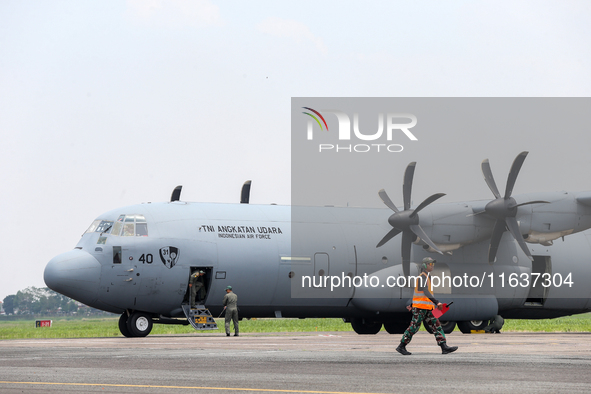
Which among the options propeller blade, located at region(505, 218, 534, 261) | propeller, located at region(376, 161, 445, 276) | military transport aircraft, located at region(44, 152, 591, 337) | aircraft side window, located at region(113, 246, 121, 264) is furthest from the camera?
propeller, located at region(376, 161, 445, 276)

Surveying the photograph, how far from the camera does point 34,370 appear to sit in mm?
11781

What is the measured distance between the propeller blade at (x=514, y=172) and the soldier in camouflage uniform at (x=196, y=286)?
1064 cm

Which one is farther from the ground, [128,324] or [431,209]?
[431,209]

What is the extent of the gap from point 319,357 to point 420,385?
516 centimetres

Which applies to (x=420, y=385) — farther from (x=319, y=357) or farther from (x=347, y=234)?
(x=347, y=234)

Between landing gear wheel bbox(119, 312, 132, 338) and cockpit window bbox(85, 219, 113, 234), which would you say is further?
landing gear wheel bbox(119, 312, 132, 338)

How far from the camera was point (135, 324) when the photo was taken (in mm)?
24438

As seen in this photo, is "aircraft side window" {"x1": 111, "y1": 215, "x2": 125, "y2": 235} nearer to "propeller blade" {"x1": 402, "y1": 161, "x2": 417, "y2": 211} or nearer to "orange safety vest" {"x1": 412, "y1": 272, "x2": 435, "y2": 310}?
"propeller blade" {"x1": 402, "y1": 161, "x2": 417, "y2": 211}

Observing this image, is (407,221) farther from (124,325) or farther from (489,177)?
(124,325)

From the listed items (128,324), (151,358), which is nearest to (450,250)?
(128,324)

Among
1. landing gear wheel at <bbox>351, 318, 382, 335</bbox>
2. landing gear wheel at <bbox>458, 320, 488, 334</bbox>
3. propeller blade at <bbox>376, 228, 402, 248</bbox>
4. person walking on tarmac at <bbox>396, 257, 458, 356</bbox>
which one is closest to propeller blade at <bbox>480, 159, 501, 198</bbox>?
propeller blade at <bbox>376, 228, 402, 248</bbox>

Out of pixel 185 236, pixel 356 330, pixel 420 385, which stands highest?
pixel 185 236

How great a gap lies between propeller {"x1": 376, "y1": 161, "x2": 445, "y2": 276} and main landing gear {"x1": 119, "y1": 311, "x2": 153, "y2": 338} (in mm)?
8541

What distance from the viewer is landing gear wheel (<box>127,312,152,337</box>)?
24.4 m
